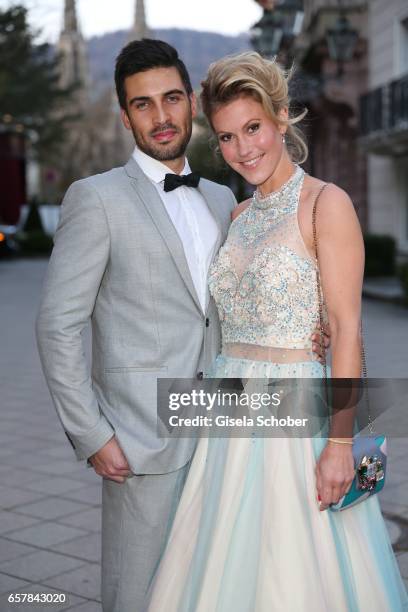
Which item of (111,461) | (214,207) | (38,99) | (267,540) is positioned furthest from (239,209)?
(38,99)

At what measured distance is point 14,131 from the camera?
116 ft

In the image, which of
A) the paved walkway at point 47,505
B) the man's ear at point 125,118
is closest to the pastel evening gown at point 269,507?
the man's ear at point 125,118

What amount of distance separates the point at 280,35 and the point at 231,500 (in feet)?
40.1

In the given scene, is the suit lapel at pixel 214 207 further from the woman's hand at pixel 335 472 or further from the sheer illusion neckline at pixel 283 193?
the woman's hand at pixel 335 472

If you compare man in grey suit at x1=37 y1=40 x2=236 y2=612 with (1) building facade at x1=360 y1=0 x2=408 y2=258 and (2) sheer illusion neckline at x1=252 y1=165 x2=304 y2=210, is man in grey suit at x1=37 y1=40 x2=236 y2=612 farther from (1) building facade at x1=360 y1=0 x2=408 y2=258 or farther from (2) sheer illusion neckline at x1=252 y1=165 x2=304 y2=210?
(1) building facade at x1=360 y1=0 x2=408 y2=258

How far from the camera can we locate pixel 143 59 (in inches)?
122

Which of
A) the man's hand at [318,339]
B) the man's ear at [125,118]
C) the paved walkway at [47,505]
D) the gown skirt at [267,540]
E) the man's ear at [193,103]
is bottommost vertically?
the paved walkway at [47,505]

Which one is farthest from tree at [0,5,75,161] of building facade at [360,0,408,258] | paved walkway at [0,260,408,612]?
paved walkway at [0,260,408,612]

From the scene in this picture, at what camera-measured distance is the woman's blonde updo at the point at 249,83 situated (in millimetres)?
2943

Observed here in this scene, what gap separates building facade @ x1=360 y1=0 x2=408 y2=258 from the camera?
70.6ft

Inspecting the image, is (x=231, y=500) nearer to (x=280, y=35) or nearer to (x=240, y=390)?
(x=240, y=390)

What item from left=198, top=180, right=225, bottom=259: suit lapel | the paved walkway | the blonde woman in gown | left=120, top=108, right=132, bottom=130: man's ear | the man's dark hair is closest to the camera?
the blonde woman in gown

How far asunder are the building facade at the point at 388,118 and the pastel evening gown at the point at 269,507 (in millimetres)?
18284

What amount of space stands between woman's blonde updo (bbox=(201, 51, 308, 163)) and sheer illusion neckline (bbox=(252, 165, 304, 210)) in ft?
0.63
